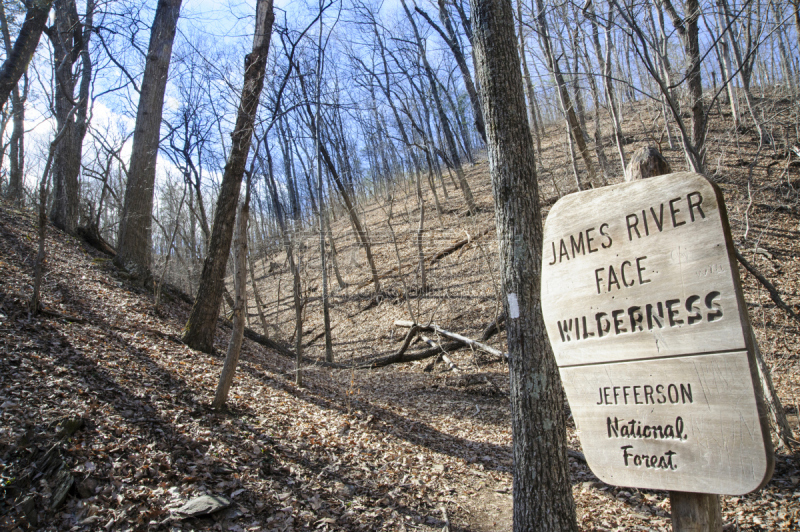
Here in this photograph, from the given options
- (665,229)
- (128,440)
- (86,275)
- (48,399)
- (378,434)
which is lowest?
(378,434)

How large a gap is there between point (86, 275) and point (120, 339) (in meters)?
2.89

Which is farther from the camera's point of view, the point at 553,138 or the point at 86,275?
the point at 553,138

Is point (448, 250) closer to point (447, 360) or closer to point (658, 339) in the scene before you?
point (447, 360)

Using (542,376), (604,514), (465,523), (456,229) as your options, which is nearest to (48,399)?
(465,523)

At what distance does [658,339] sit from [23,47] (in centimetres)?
1047

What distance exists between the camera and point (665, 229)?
176cm

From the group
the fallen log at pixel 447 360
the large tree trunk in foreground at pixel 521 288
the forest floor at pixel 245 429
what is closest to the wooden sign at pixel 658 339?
the large tree trunk in foreground at pixel 521 288

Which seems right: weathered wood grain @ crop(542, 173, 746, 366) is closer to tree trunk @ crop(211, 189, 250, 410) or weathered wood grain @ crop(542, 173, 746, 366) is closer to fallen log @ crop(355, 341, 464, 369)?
tree trunk @ crop(211, 189, 250, 410)

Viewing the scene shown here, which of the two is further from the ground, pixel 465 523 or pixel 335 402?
pixel 335 402

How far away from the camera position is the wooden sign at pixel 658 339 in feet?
5.10

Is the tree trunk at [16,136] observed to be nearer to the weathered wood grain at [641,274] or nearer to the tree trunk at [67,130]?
the tree trunk at [67,130]

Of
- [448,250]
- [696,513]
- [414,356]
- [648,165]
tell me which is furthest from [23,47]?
[448,250]

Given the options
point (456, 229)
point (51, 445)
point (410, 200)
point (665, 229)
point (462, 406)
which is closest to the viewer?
point (665, 229)

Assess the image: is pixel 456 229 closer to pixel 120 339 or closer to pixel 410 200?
pixel 410 200
